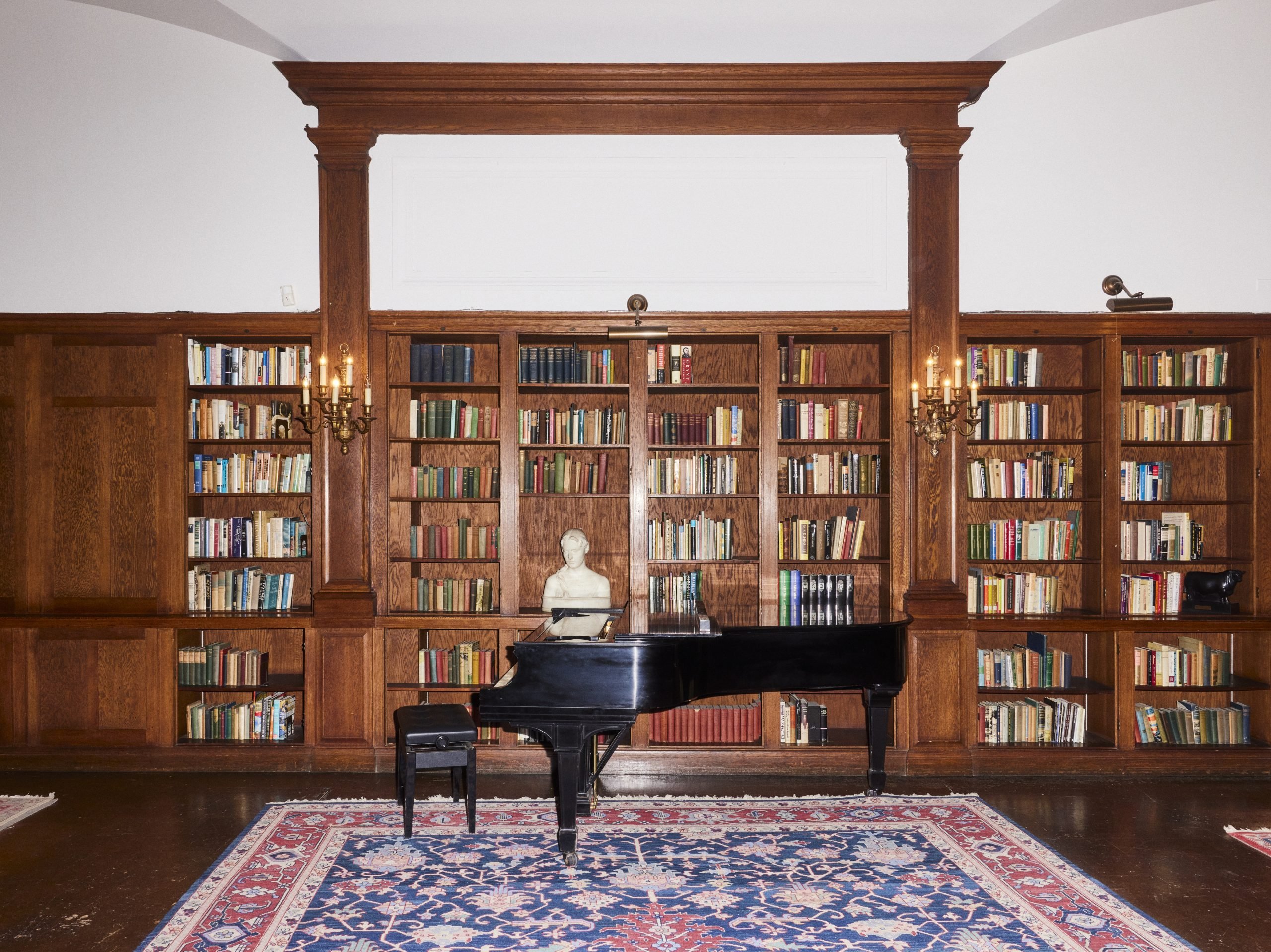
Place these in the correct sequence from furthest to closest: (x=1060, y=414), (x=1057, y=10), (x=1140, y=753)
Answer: (x=1060, y=414), (x=1140, y=753), (x=1057, y=10)

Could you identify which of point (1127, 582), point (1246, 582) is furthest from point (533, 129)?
point (1246, 582)

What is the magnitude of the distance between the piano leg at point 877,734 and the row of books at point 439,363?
104 inches

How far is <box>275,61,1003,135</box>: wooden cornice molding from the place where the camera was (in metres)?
4.76

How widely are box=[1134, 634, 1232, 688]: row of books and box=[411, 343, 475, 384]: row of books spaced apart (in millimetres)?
3924

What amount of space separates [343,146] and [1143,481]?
183 inches

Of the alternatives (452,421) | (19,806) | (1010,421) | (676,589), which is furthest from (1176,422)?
(19,806)

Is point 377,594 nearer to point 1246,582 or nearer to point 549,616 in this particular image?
point 549,616

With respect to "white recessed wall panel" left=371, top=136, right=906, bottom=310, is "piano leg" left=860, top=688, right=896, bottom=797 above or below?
below

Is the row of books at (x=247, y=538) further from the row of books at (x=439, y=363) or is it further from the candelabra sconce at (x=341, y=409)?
the row of books at (x=439, y=363)

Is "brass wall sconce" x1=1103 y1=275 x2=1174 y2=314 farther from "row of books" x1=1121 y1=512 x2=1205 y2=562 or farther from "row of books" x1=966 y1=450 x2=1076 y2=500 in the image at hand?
"row of books" x1=1121 y1=512 x2=1205 y2=562

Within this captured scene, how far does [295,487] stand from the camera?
5.00m

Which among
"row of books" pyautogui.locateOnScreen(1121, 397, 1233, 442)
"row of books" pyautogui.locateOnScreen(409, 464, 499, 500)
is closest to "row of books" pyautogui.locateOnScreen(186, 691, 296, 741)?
"row of books" pyautogui.locateOnScreen(409, 464, 499, 500)

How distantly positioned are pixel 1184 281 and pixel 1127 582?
1.66m

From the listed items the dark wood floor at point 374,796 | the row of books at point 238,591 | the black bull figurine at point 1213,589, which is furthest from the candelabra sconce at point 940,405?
the row of books at point 238,591
